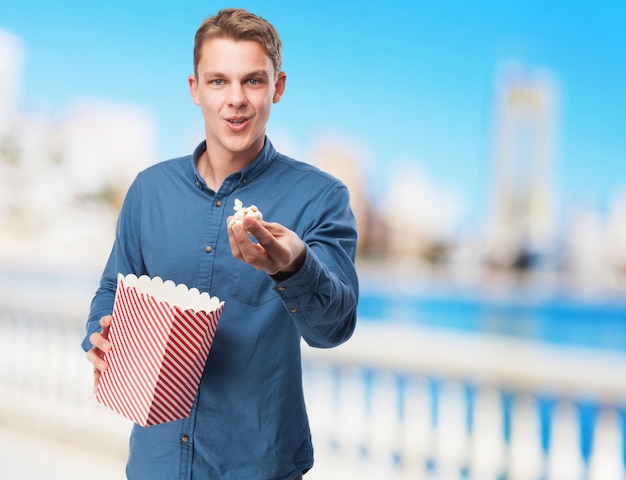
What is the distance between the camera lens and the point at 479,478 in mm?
2496

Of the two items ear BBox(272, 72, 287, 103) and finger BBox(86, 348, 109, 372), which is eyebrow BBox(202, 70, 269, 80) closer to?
ear BBox(272, 72, 287, 103)

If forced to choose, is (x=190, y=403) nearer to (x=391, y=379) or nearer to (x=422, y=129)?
(x=391, y=379)

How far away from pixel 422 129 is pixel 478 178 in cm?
190

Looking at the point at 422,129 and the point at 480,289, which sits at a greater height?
the point at 422,129

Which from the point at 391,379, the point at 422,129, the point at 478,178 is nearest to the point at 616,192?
the point at 478,178

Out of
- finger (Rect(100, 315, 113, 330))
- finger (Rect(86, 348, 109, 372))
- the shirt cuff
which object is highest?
the shirt cuff

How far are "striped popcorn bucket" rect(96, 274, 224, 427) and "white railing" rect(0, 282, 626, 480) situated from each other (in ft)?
5.45

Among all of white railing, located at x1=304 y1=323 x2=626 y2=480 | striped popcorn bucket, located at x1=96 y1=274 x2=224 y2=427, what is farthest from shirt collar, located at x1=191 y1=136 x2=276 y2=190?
white railing, located at x1=304 y1=323 x2=626 y2=480

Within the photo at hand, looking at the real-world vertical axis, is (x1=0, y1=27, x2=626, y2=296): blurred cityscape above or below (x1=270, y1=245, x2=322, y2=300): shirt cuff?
above

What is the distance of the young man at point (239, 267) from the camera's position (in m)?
0.92

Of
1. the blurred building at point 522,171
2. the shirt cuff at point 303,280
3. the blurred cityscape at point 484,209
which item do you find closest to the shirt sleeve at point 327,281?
the shirt cuff at point 303,280

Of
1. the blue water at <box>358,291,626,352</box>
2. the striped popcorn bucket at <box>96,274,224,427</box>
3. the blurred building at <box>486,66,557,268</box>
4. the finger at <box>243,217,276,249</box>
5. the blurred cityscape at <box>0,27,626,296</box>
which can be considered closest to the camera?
the finger at <box>243,217,276,249</box>

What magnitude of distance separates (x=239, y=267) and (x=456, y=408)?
5.91 ft

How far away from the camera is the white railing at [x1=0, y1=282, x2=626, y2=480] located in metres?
2.34
